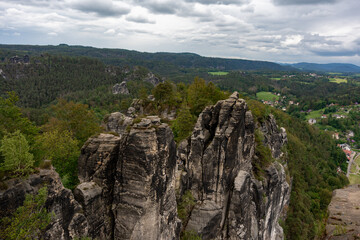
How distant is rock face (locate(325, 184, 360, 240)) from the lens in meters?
39.2

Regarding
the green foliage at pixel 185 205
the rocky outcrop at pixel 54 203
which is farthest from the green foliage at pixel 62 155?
the green foliage at pixel 185 205

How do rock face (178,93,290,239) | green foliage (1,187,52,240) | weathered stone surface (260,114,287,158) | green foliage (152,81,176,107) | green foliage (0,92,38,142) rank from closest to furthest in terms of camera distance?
green foliage (1,187,52,240), green foliage (0,92,38,142), rock face (178,93,290,239), weathered stone surface (260,114,287,158), green foliage (152,81,176,107)

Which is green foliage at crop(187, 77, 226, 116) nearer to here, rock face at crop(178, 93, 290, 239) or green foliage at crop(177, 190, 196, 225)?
rock face at crop(178, 93, 290, 239)

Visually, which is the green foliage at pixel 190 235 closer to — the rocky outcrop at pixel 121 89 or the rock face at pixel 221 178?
the rock face at pixel 221 178

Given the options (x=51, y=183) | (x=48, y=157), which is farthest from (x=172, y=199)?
(x=48, y=157)

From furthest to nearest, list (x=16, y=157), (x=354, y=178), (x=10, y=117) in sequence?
1. (x=354, y=178)
2. (x=10, y=117)
3. (x=16, y=157)

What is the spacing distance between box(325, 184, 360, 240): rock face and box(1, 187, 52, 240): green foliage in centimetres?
4804

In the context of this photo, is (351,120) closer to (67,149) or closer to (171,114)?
(171,114)

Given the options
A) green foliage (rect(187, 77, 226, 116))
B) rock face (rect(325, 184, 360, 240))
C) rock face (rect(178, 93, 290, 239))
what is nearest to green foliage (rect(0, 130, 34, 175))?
rock face (rect(178, 93, 290, 239))

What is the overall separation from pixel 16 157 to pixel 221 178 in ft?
74.7

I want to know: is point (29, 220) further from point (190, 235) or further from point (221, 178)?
point (221, 178)

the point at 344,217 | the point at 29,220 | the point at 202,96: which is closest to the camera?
the point at 29,220

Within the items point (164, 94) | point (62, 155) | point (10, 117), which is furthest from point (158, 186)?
point (164, 94)

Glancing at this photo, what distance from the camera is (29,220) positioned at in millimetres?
12883
